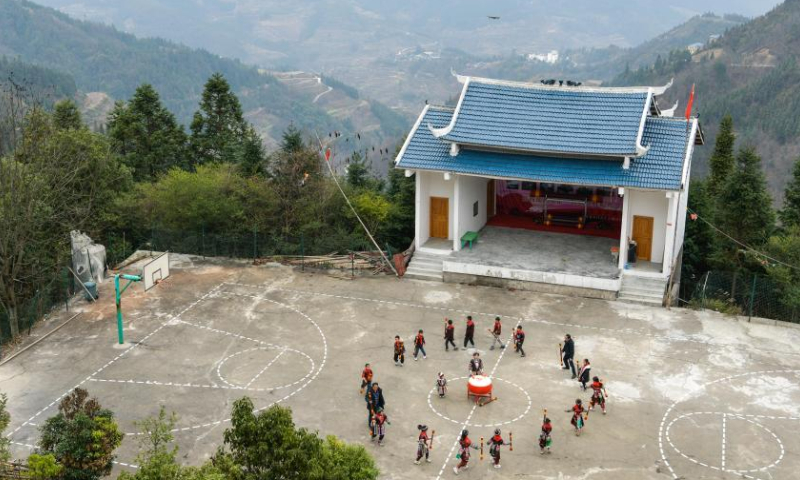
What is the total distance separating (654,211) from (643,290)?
3461 millimetres

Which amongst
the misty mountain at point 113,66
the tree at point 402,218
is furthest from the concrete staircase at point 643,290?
the misty mountain at point 113,66

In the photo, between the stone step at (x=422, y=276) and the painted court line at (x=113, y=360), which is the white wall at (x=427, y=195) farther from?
the painted court line at (x=113, y=360)

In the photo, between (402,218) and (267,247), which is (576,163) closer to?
(402,218)

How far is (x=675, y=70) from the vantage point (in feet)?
462

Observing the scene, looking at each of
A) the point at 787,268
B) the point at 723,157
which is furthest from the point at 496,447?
the point at 723,157

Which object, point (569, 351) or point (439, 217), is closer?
point (569, 351)

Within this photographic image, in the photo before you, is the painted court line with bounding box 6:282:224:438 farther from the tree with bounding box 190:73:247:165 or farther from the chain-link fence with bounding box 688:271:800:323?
the chain-link fence with bounding box 688:271:800:323

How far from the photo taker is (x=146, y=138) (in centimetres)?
4409

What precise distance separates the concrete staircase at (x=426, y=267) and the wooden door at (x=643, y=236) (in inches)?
300

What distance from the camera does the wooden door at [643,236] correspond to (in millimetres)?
31312

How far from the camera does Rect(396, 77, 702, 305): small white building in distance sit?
1183 inches

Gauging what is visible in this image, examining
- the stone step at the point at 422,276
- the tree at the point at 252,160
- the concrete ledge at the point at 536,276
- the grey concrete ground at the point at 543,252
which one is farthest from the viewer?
the tree at the point at 252,160

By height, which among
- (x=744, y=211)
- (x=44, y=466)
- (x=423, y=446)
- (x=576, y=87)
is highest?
(x=576, y=87)

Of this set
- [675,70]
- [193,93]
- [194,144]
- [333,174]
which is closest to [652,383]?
[333,174]
